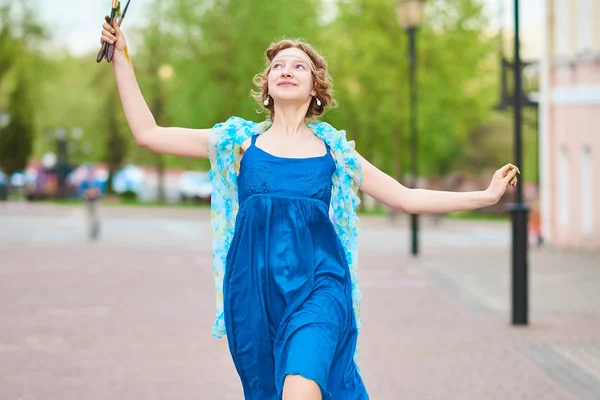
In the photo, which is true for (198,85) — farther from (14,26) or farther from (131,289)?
(131,289)

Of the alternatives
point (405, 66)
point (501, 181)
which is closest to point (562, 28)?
point (405, 66)

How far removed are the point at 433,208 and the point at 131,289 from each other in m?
9.65

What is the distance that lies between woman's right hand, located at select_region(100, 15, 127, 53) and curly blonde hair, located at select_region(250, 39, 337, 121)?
1.91ft

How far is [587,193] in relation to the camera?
22.2 meters

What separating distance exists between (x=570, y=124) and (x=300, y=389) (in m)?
19.7

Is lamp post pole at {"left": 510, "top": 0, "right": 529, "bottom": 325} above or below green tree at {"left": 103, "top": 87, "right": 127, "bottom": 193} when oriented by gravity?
below

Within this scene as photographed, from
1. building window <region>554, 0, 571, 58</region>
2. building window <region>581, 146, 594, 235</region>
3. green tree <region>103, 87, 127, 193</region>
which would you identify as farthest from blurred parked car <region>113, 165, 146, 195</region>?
building window <region>581, 146, 594, 235</region>

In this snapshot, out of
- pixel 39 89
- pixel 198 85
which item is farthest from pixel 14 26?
pixel 198 85

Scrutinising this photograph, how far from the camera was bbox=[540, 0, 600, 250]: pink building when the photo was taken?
21812 mm

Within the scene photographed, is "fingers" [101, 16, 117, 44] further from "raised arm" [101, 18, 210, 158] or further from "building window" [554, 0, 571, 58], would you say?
"building window" [554, 0, 571, 58]

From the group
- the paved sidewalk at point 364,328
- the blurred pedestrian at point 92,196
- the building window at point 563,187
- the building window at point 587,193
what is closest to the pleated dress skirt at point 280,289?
the paved sidewalk at point 364,328

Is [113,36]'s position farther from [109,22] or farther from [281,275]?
[281,275]

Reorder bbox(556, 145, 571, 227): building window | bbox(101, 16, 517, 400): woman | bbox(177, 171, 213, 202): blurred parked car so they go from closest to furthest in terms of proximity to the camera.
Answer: bbox(101, 16, 517, 400): woman, bbox(556, 145, 571, 227): building window, bbox(177, 171, 213, 202): blurred parked car

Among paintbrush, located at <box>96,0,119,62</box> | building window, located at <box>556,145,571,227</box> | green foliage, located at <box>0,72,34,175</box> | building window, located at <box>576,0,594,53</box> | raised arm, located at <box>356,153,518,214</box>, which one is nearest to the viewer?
paintbrush, located at <box>96,0,119,62</box>
